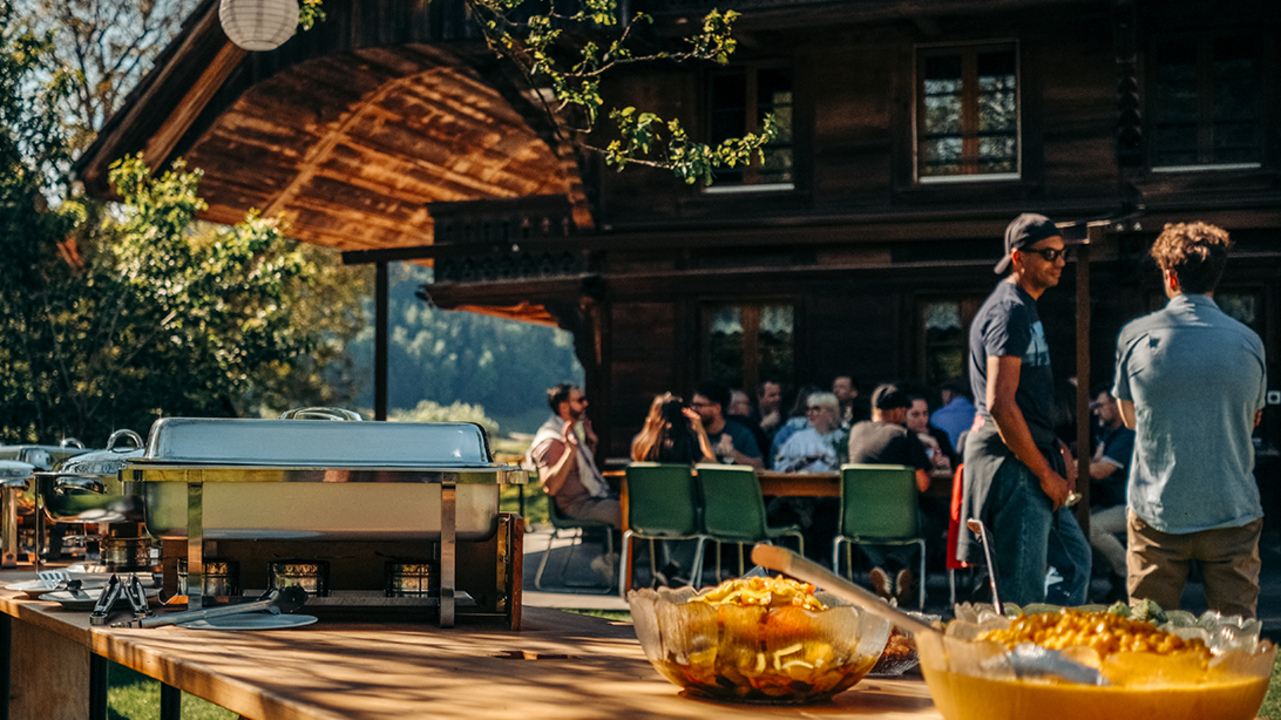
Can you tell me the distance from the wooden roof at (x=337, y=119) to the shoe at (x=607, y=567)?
4.11 m

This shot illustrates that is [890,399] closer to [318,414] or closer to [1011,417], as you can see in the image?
[1011,417]

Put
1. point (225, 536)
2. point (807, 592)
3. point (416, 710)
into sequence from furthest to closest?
point (225, 536) < point (807, 592) < point (416, 710)

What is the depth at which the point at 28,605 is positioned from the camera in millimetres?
2711

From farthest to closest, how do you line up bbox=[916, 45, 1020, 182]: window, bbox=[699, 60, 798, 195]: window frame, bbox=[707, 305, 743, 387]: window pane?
bbox=[707, 305, 743, 387]: window pane < bbox=[699, 60, 798, 195]: window frame < bbox=[916, 45, 1020, 182]: window

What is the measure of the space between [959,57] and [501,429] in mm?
76339

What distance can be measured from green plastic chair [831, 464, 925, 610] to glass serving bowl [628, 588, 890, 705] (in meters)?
6.38

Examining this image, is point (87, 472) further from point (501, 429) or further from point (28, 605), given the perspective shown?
point (501, 429)

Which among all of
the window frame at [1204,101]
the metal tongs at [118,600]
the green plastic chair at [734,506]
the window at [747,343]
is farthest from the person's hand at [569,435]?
the metal tongs at [118,600]

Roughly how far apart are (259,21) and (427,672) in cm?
543

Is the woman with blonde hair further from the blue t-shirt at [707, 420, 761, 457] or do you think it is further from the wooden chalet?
the wooden chalet

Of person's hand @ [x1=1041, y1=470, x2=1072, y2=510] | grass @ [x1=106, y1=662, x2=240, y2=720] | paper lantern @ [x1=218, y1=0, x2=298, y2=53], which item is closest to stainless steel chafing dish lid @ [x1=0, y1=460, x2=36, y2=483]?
grass @ [x1=106, y1=662, x2=240, y2=720]

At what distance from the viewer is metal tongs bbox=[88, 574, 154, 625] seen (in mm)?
2422

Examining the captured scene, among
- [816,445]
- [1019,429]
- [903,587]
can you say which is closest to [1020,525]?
[1019,429]

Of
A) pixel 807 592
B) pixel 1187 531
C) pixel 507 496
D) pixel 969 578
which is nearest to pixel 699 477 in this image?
pixel 969 578
